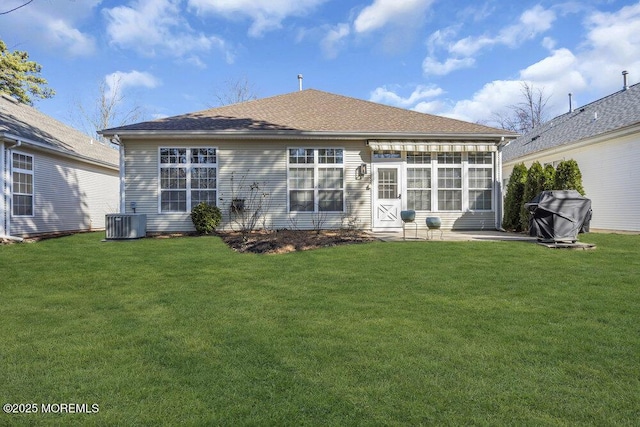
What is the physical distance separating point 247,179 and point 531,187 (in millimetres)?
9328

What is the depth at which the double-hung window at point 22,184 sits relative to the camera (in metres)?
11.8

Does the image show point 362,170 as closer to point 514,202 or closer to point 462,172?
point 462,172

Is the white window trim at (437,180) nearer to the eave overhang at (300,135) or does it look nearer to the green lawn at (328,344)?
the eave overhang at (300,135)

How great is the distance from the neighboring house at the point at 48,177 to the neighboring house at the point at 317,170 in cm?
306

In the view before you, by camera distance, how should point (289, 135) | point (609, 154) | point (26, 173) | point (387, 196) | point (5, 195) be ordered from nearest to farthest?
1. point (5, 195)
2. point (289, 135)
3. point (26, 173)
4. point (387, 196)
5. point (609, 154)

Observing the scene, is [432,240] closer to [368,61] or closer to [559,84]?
[368,61]

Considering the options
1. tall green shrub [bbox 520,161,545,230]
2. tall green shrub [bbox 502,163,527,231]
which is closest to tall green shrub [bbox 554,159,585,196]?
tall green shrub [bbox 520,161,545,230]

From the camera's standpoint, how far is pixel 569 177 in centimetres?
1173

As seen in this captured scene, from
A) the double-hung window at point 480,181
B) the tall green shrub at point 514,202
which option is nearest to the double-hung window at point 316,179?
the double-hung window at point 480,181

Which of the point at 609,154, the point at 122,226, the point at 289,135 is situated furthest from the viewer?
the point at 609,154

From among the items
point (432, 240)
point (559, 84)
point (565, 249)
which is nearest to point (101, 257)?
point (432, 240)

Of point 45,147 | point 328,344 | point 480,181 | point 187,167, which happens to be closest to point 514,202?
point 480,181

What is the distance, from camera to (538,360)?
292cm

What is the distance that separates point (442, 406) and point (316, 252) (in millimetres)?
5947
